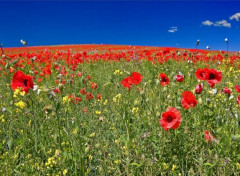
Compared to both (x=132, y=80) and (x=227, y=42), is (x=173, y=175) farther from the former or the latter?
(x=227, y=42)

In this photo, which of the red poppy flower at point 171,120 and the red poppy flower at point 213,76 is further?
the red poppy flower at point 213,76

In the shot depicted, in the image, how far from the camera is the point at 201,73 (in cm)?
267

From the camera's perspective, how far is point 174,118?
198 centimetres

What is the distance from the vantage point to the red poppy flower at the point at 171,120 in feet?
6.32

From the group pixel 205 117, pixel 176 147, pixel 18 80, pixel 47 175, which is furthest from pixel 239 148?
pixel 18 80

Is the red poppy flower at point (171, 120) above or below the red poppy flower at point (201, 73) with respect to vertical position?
below

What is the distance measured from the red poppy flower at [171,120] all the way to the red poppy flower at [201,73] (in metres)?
0.74

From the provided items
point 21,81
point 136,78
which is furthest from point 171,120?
point 21,81

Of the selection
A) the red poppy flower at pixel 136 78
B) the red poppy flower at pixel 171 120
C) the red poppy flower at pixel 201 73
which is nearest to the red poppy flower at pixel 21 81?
the red poppy flower at pixel 136 78

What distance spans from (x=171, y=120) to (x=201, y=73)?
0.93m

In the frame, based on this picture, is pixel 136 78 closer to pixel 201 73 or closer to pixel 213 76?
pixel 201 73

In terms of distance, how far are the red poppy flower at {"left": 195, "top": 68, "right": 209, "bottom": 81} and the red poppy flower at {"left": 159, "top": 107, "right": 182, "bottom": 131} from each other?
0.74m

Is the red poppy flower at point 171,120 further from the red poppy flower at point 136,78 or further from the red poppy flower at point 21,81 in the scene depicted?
the red poppy flower at point 21,81

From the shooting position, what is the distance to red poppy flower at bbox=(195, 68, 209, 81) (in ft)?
8.27
